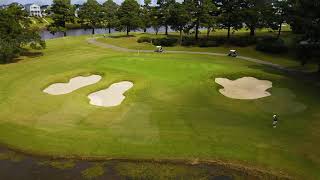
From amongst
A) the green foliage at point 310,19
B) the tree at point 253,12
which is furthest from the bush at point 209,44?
the green foliage at point 310,19

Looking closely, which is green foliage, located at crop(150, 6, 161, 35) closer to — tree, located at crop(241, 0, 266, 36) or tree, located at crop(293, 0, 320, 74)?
tree, located at crop(241, 0, 266, 36)

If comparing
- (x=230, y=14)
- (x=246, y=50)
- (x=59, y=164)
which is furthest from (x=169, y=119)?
(x=230, y=14)

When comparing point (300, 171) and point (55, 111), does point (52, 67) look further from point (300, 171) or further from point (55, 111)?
point (300, 171)

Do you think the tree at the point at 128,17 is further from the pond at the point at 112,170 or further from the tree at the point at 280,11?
the pond at the point at 112,170

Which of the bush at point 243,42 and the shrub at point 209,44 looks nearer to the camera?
the bush at point 243,42

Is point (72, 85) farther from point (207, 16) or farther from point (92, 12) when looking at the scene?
point (92, 12)

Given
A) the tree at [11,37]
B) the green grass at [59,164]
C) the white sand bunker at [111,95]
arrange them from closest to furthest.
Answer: the green grass at [59,164]
the white sand bunker at [111,95]
the tree at [11,37]
